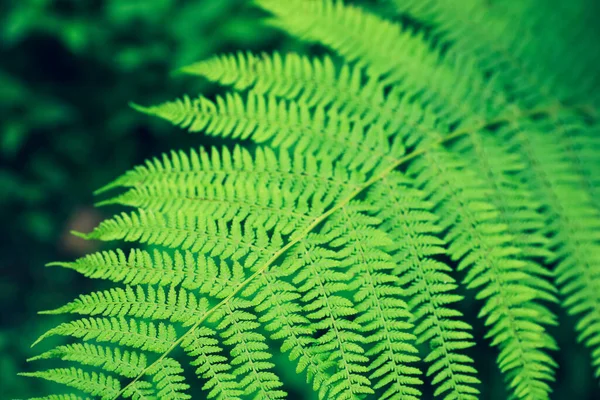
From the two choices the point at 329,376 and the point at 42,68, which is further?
the point at 42,68

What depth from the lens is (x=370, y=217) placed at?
4.78 feet

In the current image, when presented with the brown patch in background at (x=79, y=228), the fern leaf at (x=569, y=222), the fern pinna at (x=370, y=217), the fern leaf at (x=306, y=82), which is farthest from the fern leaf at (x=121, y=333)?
the brown patch in background at (x=79, y=228)

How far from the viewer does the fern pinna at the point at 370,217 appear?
4.21 ft

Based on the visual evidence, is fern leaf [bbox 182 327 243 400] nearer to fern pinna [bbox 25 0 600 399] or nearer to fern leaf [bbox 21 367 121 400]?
fern pinna [bbox 25 0 600 399]

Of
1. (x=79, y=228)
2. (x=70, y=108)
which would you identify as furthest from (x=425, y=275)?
(x=79, y=228)

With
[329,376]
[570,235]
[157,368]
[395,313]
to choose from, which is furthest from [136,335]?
[570,235]

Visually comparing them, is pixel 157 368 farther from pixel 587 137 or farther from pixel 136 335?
pixel 587 137

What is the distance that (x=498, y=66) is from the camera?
1.82m

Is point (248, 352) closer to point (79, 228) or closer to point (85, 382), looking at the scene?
point (85, 382)

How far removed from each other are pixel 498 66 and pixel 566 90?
283 mm

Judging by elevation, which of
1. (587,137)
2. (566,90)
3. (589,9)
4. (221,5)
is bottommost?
(587,137)

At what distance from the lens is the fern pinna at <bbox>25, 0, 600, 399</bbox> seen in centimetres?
128

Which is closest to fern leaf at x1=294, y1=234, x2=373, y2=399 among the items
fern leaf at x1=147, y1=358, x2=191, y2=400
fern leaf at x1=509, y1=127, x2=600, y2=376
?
fern leaf at x1=147, y1=358, x2=191, y2=400

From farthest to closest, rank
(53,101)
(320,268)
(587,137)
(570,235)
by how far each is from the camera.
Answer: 1. (53,101)
2. (587,137)
3. (570,235)
4. (320,268)
